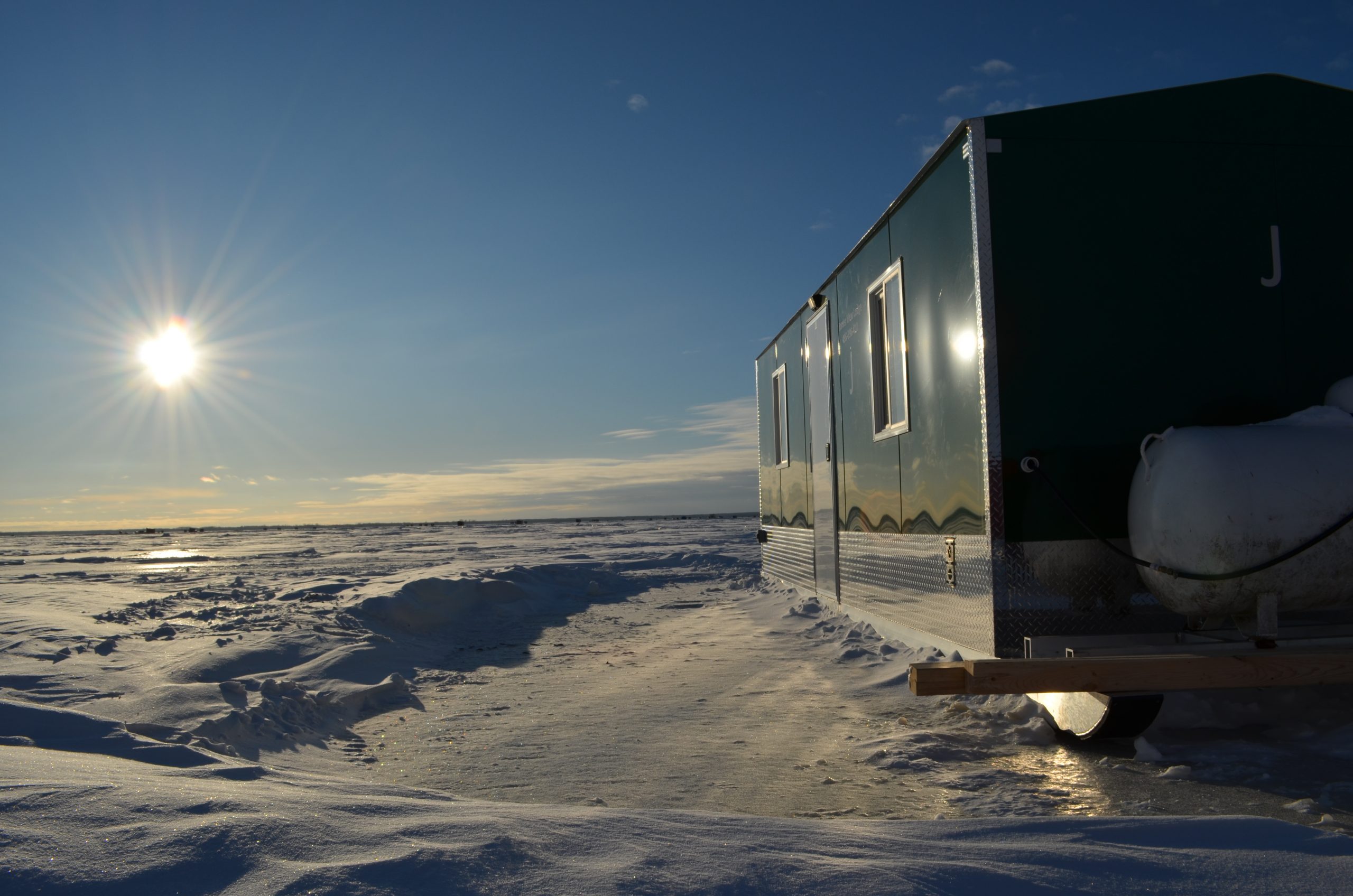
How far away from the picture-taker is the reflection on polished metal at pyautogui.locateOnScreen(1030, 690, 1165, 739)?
13.2ft

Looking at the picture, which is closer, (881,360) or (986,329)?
(986,329)

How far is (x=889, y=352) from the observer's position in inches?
249

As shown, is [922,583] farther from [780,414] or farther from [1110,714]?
[780,414]

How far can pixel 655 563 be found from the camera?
18438 mm

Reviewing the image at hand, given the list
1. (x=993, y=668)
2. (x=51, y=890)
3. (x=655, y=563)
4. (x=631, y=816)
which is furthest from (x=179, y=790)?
(x=655, y=563)

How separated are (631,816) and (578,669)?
4.20 metres

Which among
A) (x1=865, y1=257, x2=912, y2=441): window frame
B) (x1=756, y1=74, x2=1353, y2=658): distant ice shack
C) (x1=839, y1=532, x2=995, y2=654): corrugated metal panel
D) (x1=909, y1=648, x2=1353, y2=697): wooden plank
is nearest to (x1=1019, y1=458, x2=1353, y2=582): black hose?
(x1=756, y1=74, x2=1353, y2=658): distant ice shack

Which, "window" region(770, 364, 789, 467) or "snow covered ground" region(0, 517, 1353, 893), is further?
"window" region(770, 364, 789, 467)

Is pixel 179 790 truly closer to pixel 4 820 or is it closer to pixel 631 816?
pixel 4 820

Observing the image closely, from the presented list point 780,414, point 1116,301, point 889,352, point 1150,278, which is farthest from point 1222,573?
point 780,414

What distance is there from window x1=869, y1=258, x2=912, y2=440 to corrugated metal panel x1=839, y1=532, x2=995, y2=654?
0.86 metres

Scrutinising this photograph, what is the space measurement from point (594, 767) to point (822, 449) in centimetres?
509

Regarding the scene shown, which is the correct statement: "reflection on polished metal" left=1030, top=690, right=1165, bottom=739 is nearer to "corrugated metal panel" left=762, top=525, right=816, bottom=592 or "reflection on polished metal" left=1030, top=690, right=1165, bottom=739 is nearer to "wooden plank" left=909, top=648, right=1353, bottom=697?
"wooden plank" left=909, top=648, right=1353, bottom=697

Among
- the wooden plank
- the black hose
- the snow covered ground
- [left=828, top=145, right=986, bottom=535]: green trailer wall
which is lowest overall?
the snow covered ground
